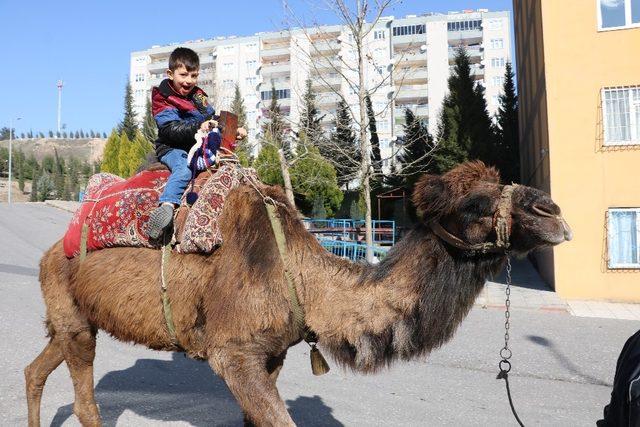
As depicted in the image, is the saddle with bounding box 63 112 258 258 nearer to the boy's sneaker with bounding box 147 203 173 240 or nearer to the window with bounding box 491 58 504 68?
the boy's sneaker with bounding box 147 203 173 240

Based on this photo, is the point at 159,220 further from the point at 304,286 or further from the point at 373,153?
the point at 373,153

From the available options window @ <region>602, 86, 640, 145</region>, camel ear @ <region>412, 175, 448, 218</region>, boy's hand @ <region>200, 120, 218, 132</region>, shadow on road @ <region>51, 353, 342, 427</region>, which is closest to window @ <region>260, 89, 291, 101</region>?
window @ <region>602, 86, 640, 145</region>

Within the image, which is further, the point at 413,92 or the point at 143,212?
the point at 413,92

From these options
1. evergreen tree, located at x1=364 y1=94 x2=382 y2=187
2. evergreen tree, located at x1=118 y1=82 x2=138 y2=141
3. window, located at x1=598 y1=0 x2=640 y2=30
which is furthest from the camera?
evergreen tree, located at x1=118 y1=82 x2=138 y2=141

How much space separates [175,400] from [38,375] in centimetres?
136

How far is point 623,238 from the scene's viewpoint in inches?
530

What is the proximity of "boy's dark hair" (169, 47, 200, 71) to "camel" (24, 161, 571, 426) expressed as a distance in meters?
0.95

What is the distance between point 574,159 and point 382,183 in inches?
707

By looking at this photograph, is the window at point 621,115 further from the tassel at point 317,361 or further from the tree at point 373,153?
the tassel at point 317,361

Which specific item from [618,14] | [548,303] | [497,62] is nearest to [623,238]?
[548,303]

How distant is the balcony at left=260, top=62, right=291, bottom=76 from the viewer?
79688mm

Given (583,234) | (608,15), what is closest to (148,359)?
(583,234)

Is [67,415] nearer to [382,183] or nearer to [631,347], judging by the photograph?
[631,347]

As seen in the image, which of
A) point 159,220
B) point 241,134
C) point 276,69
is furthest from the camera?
point 276,69
